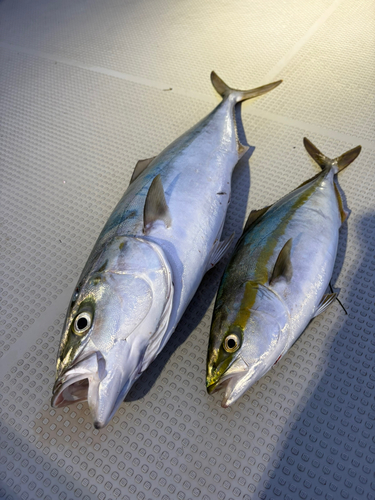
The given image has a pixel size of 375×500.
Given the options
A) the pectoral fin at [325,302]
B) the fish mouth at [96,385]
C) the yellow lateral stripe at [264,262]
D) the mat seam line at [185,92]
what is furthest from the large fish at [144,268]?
the mat seam line at [185,92]

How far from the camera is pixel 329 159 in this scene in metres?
1.93

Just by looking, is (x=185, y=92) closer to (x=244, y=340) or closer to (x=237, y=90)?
(x=237, y=90)

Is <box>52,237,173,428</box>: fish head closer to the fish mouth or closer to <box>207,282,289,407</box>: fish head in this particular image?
the fish mouth

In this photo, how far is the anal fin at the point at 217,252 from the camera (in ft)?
5.11

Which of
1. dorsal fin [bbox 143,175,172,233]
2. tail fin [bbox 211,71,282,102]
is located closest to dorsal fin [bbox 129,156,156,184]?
dorsal fin [bbox 143,175,172,233]

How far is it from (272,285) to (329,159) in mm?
979

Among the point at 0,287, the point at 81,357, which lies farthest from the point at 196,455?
the point at 0,287

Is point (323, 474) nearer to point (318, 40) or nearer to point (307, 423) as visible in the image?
point (307, 423)

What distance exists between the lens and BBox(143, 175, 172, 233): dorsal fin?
1.46m

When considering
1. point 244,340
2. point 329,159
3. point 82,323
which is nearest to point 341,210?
point 329,159

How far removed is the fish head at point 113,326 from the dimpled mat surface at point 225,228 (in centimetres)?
28

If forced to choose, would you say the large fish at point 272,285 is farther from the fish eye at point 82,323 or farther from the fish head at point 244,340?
the fish eye at point 82,323

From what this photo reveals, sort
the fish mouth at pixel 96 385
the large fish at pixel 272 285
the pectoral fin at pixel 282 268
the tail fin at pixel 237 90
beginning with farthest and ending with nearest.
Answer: the tail fin at pixel 237 90 → the pectoral fin at pixel 282 268 → the large fish at pixel 272 285 → the fish mouth at pixel 96 385

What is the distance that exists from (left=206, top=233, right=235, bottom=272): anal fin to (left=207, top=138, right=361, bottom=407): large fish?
0.27 feet
